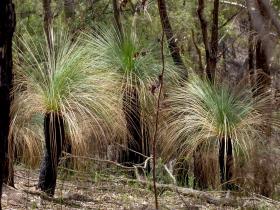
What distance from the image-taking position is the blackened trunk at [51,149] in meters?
5.30

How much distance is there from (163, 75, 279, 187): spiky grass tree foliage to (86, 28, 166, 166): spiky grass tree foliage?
1.06 ft

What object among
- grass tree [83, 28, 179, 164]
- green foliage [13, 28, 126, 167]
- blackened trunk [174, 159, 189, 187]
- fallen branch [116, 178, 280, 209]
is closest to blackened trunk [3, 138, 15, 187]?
green foliage [13, 28, 126, 167]

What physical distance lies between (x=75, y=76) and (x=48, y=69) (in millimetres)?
253

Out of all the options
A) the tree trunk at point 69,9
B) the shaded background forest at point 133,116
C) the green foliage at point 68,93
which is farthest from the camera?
the tree trunk at point 69,9

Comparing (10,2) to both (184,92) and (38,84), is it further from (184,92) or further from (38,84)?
(184,92)

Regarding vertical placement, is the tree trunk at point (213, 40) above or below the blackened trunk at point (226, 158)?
above

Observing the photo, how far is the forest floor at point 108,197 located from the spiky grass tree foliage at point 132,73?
2.78 feet

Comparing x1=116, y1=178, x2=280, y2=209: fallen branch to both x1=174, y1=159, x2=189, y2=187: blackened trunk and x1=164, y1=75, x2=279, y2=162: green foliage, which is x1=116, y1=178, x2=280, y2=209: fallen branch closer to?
x1=164, y1=75, x2=279, y2=162: green foliage

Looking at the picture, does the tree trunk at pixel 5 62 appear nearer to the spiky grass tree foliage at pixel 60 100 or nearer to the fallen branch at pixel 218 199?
the spiky grass tree foliage at pixel 60 100

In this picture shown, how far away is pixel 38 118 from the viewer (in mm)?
7816

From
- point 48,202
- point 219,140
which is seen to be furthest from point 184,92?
point 48,202

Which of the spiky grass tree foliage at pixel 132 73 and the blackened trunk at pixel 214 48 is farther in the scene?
the blackened trunk at pixel 214 48

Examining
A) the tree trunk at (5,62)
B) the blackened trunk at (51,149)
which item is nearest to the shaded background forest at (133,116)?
the blackened trunk at (51,149)

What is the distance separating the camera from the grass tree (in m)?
7.18
